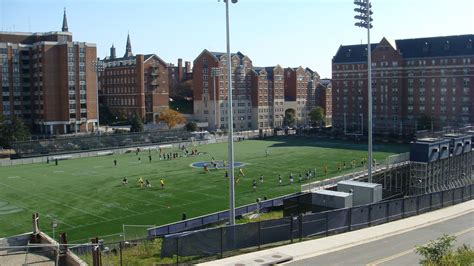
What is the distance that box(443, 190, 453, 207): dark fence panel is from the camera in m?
31.3

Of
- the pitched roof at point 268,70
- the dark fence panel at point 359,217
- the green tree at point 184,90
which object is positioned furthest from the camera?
the green tree at point 184,90

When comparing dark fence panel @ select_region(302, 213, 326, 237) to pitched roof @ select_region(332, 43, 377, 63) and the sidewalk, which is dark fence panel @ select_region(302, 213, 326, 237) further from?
pitched roof @ select_region(332, 43, 377, 63)

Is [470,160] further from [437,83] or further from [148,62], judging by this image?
[148,62]

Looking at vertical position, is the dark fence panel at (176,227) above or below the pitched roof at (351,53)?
below

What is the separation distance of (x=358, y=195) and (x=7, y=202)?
95.7 feet

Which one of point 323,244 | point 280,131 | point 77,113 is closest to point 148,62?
point 77,113

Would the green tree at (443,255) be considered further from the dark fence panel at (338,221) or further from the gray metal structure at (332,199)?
the gray metal structure at (332,199)

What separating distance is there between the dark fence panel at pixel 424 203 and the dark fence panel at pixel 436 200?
0.44 m

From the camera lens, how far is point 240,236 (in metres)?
20.4

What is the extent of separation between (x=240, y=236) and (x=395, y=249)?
6650 millimetres

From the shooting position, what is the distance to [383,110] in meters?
106

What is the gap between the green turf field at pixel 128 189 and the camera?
1435 inches

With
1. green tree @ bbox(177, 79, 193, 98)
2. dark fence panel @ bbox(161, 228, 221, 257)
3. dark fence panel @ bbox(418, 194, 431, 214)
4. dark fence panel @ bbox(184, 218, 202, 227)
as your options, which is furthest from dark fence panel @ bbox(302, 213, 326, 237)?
green tree @ bbox(177, 79, 193, 98)

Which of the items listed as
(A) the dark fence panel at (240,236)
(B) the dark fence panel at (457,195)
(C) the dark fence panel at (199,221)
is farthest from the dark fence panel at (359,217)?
(C) the dark fence panel at (199,221)
